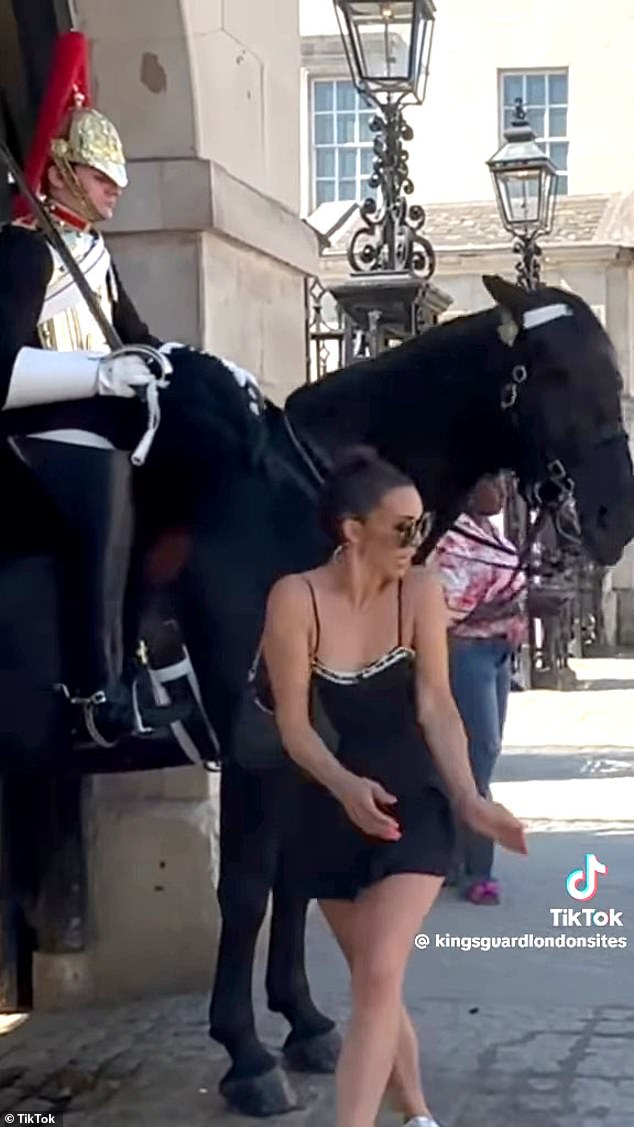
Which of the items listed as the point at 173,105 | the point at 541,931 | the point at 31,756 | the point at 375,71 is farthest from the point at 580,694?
the point at 31,756

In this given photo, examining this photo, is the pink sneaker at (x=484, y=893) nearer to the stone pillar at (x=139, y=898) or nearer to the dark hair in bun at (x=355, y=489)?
the stone pillar at (x=139, y=898)

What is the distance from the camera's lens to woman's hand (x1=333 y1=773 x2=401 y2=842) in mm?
4605

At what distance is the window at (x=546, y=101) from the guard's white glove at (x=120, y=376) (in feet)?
103

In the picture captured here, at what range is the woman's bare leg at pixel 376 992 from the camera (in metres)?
4.75

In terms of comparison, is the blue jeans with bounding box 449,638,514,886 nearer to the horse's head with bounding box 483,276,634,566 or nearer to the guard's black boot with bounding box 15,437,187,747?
the horse's head with bounding box 483,276,634,566

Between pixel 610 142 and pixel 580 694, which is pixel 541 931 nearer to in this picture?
pixel 580 694

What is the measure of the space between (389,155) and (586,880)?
4.00 metres

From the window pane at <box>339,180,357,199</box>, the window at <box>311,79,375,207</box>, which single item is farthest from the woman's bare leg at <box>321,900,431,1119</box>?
the window pane at <box>339,180,357,199</box>

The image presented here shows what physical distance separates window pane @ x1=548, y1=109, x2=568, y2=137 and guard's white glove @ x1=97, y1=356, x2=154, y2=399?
31.4 meters

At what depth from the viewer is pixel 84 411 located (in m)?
5.66

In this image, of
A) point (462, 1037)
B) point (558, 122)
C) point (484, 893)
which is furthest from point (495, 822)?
point (558, 122)

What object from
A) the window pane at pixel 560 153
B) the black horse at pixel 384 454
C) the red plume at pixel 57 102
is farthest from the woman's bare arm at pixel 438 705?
the window pane at pixel 560 153

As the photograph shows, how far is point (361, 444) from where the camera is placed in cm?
607

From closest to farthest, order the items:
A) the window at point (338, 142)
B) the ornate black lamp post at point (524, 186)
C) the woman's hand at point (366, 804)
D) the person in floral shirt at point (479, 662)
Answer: the woman's hand at point (366, 804) → the person in floral shirt at point (479, 662) → the ornate black lamp post at point (524, 186) → the window at point (338, 142)
